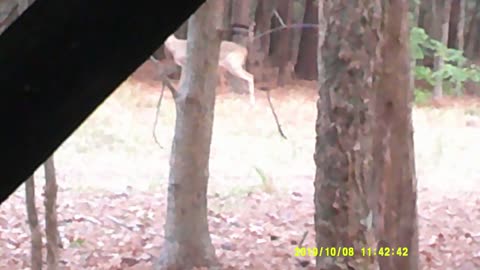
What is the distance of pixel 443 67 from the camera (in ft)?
50.0

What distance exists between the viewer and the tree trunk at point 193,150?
4992 millimetres

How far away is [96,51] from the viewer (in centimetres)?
87

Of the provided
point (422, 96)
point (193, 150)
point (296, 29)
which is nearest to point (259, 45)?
point (296, 29)

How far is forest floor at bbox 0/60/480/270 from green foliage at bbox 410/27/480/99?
1361 mm

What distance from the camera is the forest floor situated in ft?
19.9

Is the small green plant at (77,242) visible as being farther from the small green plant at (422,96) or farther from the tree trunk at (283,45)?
the tree trunk at (283,45)

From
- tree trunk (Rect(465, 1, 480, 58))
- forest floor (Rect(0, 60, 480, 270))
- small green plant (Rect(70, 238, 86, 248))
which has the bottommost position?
small green plant (Rect(70, 238, 86, 248))

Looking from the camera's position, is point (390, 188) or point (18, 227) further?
point (18, 227)

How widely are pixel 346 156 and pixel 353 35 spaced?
441 millimetres

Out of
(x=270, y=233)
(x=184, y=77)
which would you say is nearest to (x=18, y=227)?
(x=270, y=233)

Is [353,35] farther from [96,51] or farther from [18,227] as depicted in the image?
[18,227]
